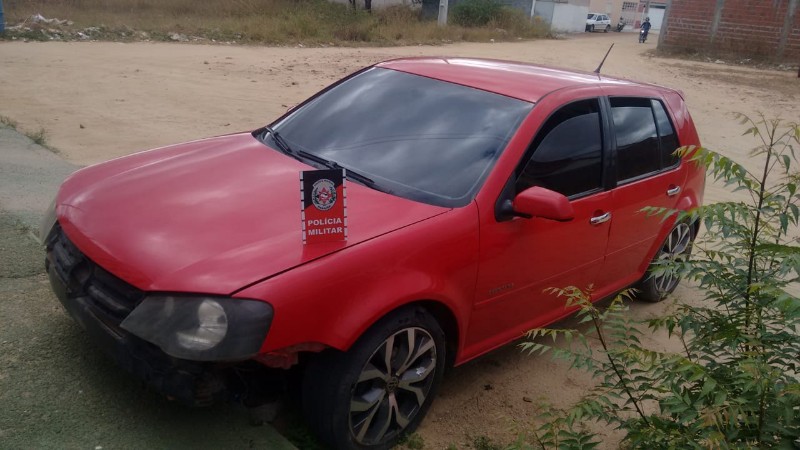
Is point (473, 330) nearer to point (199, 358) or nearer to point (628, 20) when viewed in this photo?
point (199, 358)

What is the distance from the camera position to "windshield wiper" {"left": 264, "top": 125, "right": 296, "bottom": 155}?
391cm

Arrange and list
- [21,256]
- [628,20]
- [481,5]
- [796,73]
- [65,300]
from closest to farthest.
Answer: [65,300], [21,256], [796,73], [481,5], [628,20]

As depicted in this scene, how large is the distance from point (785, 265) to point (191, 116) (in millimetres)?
9766

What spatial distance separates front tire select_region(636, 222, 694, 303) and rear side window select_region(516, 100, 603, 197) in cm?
125

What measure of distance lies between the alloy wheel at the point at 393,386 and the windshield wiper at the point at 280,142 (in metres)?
1.42

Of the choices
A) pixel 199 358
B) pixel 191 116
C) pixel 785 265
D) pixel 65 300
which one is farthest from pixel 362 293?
pixel 191 116

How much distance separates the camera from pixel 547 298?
12.8 feet

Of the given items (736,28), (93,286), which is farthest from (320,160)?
(736,28)

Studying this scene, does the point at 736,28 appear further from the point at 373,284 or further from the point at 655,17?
the point at 655,17

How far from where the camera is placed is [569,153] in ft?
12.8

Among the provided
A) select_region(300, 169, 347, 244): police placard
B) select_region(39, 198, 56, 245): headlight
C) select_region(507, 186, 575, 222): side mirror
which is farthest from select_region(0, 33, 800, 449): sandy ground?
select_region(39, 198, 56, 245): headlight

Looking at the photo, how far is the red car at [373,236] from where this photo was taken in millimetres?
2604

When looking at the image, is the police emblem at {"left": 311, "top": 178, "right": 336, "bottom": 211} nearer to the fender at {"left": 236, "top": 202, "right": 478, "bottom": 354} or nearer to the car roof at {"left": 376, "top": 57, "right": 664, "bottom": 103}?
the fender at {"left": 236, "top": 202, "right": 478, "bottom": 354}

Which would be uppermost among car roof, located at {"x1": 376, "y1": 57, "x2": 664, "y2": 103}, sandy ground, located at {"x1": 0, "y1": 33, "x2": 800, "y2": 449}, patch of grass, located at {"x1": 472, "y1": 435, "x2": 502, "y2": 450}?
car roof, located at {"x1": 376, "y1": 57, "x2": 664, "y2": 103}
